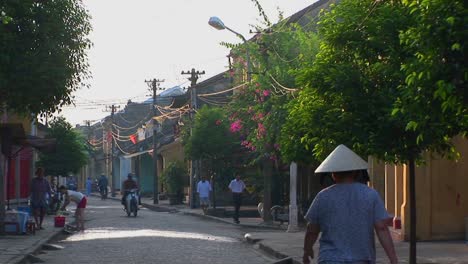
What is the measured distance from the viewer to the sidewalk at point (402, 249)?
16844 millimetres

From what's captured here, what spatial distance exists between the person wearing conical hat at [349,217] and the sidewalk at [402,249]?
8.64 m

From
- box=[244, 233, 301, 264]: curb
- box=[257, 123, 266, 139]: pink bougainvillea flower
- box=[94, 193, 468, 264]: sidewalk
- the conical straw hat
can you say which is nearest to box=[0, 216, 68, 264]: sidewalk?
box=[244, 233, 301, 264]: curb

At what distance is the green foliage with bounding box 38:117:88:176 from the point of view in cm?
5056

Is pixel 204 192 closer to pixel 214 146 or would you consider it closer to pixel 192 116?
pixel 214 146

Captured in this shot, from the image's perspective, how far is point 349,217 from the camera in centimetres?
780

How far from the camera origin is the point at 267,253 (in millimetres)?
20359

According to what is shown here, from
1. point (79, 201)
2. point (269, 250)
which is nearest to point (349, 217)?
point (269, 250)

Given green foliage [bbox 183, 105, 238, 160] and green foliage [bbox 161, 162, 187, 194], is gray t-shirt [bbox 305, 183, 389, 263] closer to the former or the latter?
green foliage [bbox 183, 105, 238, 160]

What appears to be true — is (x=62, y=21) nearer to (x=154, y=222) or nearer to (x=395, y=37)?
(x=395, y=37)

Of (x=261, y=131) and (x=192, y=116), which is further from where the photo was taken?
(x=192, y=116)

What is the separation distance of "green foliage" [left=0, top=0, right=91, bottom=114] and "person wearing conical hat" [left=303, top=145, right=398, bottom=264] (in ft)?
35.8

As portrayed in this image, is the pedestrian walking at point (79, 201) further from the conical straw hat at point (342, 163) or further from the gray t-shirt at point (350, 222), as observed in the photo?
the gray t-shirt at point (350, 222)

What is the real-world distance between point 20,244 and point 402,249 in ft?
25.5

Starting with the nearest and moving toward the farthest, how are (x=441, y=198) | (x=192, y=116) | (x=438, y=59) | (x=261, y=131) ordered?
(x=438, y=59), (x=441, y=198), (x=261, y=131), (x=192, y=116)
